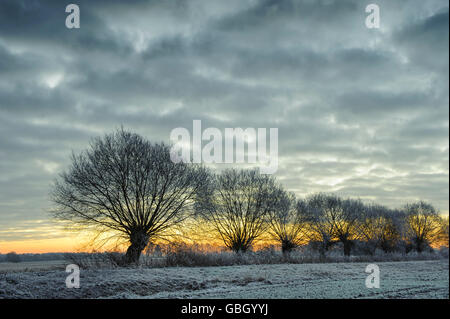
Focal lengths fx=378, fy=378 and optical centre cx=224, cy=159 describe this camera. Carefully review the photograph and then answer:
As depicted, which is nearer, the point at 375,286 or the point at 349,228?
the point at 375,286

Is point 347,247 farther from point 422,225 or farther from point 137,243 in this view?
point 137,243

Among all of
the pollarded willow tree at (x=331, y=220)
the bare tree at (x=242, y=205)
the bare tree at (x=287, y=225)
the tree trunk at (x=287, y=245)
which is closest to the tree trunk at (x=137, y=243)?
the bare tree at (x=242, y=205)

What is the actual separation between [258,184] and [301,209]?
38.6ft

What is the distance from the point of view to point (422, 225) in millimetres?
89688

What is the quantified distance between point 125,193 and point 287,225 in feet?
116

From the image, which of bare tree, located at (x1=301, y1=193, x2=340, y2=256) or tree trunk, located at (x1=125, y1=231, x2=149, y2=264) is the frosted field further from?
bare tree, located at (x1=301, y1=193, x2=340, y2=256)

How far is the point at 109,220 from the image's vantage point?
3067cm

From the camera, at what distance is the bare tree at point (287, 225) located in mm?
58719

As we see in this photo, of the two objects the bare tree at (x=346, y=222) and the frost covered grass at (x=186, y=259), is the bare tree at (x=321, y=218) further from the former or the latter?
the frost covered grass at (x=186, y=259)

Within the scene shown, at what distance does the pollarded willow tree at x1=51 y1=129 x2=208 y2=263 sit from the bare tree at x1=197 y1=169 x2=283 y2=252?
19.2 m

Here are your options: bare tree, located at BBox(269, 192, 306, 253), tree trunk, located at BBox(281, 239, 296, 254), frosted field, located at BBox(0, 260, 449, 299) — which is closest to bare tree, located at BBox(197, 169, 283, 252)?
bare tree, located at BBox(269, 192, 306, 253)

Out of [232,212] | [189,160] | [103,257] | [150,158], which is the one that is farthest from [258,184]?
[103,257]

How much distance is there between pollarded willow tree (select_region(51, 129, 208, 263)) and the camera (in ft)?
99.5
